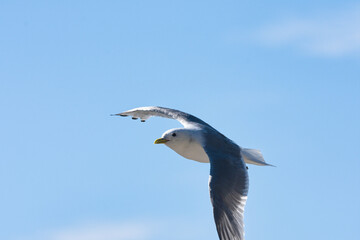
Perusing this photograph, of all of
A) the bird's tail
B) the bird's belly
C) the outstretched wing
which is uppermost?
the outstretched wing

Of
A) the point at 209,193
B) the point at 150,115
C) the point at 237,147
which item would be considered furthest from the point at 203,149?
the point at 150,115

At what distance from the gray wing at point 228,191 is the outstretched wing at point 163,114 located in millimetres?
2805

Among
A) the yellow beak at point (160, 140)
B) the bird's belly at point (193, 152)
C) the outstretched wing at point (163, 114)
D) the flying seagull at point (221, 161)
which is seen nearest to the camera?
the flying seagull at point (221, 161)

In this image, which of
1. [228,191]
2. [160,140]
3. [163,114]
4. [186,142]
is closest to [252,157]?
[186,142]

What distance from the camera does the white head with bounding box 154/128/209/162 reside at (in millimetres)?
15992

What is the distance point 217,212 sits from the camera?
1336 cm

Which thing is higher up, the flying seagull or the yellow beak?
the yellow beak

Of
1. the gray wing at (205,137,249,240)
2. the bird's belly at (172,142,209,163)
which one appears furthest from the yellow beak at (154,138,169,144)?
the gray wing at (205,137,249,240)

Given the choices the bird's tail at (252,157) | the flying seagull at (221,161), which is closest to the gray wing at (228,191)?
the flying seagull at (221,161)

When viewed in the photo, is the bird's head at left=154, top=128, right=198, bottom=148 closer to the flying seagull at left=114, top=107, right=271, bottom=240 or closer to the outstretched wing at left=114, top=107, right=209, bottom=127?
the flying seagull at left=114, top=107, right=271, bottom=240

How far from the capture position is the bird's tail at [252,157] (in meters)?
16.1

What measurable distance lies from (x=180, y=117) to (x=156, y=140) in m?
2.06

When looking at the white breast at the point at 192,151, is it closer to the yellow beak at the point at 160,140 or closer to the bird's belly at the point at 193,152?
the bird's belly at the point at 193,152

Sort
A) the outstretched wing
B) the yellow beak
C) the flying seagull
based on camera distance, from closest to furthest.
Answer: the flying seagull < the yellow beak < the outstretched wing
